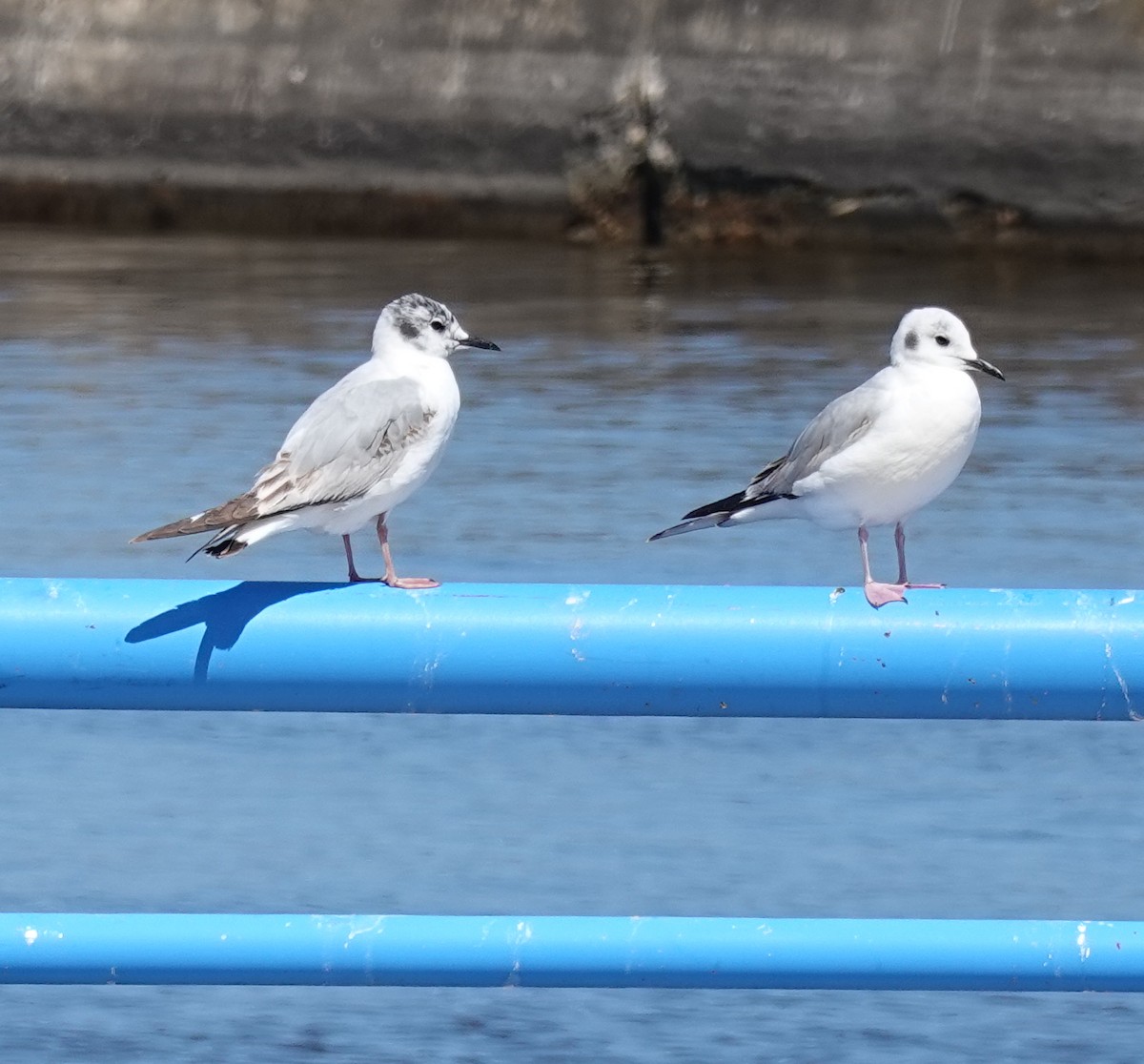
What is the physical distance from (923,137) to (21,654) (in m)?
11.2

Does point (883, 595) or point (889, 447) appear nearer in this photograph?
point (883, 595)

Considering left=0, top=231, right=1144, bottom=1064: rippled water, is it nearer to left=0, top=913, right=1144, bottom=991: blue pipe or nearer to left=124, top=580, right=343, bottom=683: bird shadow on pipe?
left=0, top=913, right=1144, bottom=991: blue pipe

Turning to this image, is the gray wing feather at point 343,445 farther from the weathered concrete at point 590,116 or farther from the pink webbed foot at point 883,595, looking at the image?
the weathered concrete at point 590,116

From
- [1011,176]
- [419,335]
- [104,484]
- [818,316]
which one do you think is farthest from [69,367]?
[419,335]

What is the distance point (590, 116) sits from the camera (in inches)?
522

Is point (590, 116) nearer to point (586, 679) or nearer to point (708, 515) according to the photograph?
point (708, 515)

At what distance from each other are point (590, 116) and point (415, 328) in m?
9.60

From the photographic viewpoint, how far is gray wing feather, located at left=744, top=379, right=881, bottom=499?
12.3 feet

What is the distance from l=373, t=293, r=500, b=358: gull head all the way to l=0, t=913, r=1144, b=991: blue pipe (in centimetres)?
165

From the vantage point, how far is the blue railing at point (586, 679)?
2166 millimetres

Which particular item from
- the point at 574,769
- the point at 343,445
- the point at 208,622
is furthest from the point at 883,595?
the point at 574,769

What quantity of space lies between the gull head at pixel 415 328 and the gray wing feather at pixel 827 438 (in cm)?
56

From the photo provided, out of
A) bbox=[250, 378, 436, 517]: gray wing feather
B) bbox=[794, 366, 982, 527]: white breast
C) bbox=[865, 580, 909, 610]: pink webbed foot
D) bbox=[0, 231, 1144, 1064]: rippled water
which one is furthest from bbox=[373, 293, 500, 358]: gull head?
bbox=[865, 580, 909, 610]: pink webbed foot

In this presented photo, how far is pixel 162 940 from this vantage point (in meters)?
2.30
